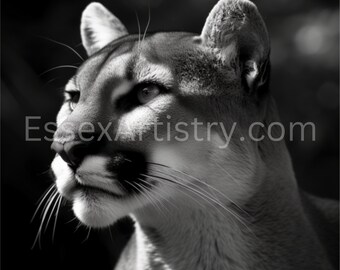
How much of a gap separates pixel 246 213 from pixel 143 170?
56 cm

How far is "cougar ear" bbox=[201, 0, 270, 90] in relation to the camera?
9.18ft

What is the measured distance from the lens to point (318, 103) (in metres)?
5.79

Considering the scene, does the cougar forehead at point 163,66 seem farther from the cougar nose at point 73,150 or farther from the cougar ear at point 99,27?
the cougar ear at point 99,27

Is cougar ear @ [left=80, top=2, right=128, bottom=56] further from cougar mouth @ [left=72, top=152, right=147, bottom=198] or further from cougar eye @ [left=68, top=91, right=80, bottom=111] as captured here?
cougar mouth @ [left=72, top=152, right=147, bottom=198]

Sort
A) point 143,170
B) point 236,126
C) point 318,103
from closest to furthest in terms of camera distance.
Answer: point 143,170
point 236,126
point 318,103

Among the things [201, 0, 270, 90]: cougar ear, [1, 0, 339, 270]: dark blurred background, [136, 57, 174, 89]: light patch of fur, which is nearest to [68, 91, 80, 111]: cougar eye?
[136, 57, 174, 89]: light patch of fur

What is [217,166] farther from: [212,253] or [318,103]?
[318,103]

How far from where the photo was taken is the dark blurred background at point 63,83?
5.27m

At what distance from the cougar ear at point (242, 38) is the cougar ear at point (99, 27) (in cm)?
87

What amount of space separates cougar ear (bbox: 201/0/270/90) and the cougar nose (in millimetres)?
811

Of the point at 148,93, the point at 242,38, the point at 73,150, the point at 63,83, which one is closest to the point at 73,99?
the point at 148,93

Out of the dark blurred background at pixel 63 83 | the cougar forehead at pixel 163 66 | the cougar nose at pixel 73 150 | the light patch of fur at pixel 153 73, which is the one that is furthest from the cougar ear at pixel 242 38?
the dark blurred background at pixel 63 83

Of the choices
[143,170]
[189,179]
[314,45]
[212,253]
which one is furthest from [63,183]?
[314,45]

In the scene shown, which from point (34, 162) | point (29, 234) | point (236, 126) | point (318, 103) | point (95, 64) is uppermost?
point (95, 64)
